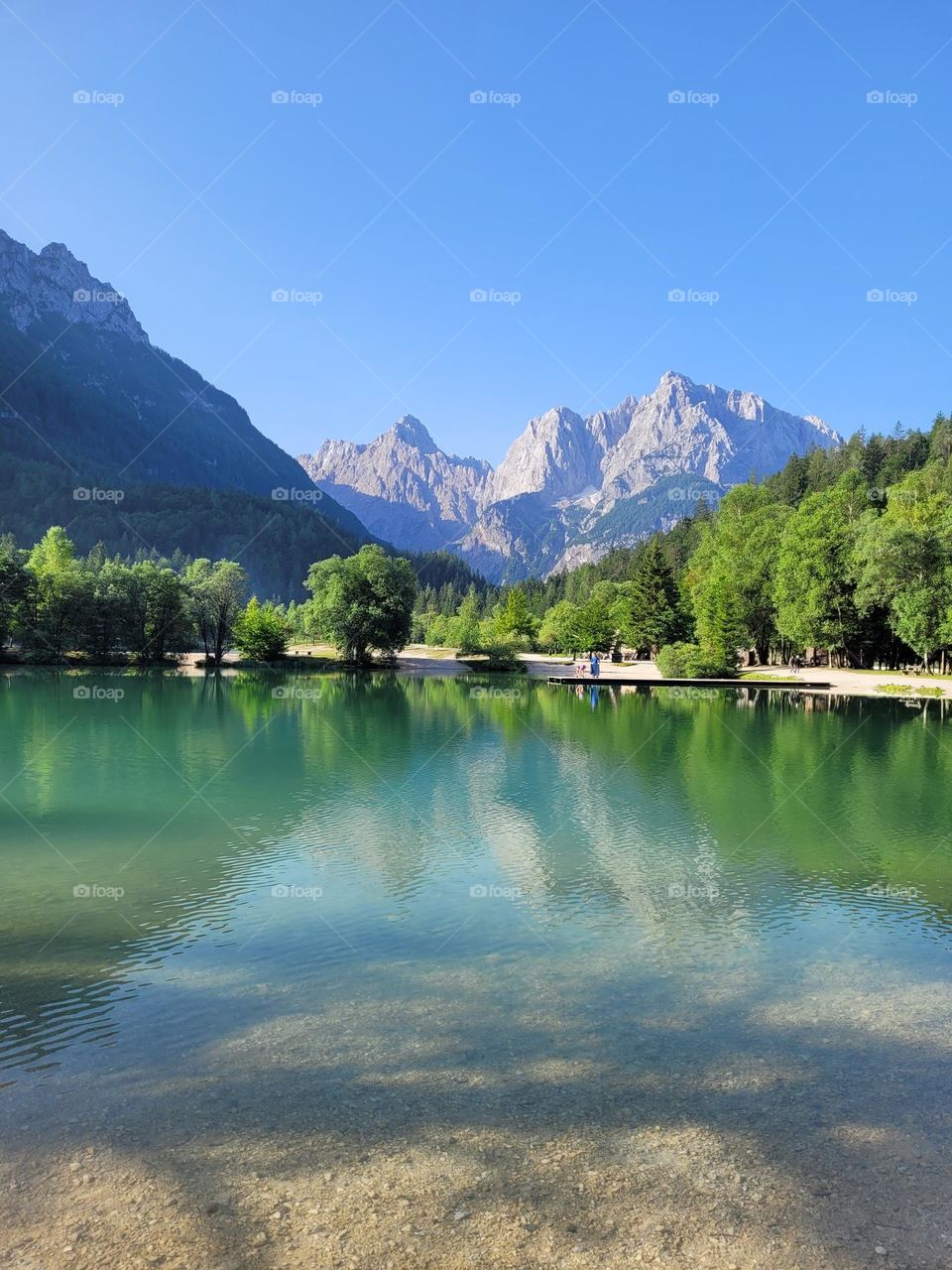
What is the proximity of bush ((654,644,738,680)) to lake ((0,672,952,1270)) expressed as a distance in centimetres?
6139

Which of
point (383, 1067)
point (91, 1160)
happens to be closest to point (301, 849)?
point (383, 1067)

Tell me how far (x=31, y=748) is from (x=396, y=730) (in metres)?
16.6

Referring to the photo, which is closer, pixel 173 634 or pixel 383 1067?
pixel 383 1067

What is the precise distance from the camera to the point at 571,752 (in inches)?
1372

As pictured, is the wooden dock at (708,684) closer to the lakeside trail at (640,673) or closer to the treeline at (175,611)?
the lakeside trail at (640,673)

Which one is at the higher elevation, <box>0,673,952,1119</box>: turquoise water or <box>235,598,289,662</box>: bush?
<box>235,598,289,662</box>: bush

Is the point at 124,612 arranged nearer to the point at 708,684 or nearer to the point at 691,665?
the point at 691,665

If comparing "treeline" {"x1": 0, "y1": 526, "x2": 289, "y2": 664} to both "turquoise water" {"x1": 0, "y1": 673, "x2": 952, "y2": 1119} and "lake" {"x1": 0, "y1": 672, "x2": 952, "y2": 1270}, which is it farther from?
"lake" {"x1": 0, "y1": 672, "x2": 952, "y2": 1270}

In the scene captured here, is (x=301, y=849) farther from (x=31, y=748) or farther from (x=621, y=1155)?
(x=31, y=748)

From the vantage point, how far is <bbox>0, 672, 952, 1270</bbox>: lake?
6109 millimetres

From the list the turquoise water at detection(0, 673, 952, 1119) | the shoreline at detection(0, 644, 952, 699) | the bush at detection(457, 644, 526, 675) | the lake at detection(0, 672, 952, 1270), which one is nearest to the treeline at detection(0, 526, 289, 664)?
the shoreline at detection(0, 644, 952, 699)

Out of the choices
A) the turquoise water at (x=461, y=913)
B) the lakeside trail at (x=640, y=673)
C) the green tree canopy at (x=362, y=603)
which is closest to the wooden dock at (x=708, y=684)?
the lakeside trail at (x=640, y=673)


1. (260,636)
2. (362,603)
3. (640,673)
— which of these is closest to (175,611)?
(260,636)

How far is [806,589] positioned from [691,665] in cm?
1560
